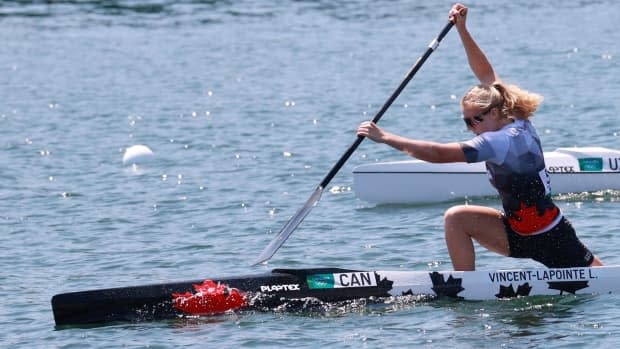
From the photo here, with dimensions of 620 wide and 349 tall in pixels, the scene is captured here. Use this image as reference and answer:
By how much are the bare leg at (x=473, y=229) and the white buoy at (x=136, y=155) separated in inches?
342

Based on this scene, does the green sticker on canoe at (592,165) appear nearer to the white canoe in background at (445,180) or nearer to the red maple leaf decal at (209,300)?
the white canoe in background at (445,180)

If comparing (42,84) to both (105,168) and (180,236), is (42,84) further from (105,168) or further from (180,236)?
(180,236)

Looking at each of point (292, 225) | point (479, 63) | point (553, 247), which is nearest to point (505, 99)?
point (479, 63)

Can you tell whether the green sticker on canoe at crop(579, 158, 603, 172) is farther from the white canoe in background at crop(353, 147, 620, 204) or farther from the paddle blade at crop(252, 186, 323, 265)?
the paddle blade at crop(252, 186, 323, 265)

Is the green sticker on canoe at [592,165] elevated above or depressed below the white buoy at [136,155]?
below

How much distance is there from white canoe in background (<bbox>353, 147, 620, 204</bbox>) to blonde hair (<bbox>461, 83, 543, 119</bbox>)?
192 inches

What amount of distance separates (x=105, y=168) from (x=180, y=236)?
4591mm

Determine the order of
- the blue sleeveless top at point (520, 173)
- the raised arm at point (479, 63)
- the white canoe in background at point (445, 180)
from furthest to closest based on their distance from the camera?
the white canoe in background at point (445, 180) < the raised arm at point (479, 63) < the blue sleeveless top at point (520, 173)

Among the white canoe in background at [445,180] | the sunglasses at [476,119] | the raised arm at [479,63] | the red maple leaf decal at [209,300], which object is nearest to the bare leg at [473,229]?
the sunglasses at [476,119]

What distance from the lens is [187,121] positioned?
20.9 metres

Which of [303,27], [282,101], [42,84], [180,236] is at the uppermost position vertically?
[303,27]

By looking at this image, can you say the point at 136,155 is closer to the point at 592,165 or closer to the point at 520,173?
the point at 592,165

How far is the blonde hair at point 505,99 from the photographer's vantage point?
8.64 meters

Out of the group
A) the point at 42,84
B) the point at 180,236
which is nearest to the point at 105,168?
the point at 180,236
